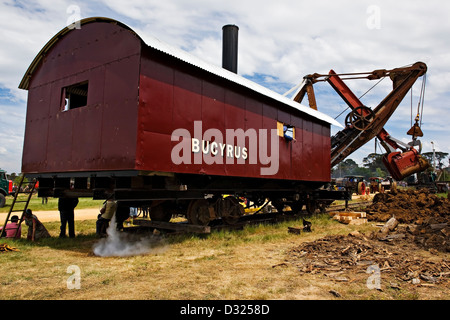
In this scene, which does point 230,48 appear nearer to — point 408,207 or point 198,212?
point 198,212

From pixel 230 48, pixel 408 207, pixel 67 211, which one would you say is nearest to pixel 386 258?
pixel 67 211

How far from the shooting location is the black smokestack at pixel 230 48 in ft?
40.7

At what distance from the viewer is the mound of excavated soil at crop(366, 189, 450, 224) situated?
12.0m

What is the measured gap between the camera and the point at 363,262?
227 inches

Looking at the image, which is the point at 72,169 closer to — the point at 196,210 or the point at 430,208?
the point at 196,210

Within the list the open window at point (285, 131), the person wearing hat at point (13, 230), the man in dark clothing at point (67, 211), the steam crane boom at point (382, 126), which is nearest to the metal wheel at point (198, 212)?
the man in dark clothing at point (67, 211)

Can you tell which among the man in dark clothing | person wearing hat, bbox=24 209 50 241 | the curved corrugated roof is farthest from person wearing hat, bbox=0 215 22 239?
the curved corrugated roof

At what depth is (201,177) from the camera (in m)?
8.51

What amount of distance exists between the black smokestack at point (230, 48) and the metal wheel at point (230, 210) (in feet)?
16.8

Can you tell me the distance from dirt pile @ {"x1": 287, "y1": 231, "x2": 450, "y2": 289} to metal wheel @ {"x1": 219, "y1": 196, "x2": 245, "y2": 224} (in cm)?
292

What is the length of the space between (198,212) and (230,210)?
1.35 meters

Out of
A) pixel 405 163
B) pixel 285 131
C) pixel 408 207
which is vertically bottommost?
pixel 408 207

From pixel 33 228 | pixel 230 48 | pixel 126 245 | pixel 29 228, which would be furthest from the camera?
pixel 230 48

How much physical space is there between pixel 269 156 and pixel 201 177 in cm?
262
